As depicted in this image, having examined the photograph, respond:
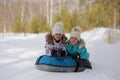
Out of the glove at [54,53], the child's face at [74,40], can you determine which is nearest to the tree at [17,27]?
the child's face at [74,40]

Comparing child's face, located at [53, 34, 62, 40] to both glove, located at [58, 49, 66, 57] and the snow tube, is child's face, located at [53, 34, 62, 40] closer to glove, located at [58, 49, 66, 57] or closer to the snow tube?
glove, located at [58, 49, 66, 57]

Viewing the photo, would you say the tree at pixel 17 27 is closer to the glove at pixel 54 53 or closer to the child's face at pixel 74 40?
the child's face at pixel 74 40

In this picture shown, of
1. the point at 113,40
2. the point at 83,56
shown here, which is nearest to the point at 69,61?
the point at 83,56

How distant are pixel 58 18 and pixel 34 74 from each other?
16.8 metres

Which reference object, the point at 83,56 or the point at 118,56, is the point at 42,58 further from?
the point at 118,56

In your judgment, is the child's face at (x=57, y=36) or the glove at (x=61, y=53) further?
the child's face at (x=57, y=36)

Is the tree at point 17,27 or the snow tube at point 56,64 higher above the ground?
the tree at point 17,27

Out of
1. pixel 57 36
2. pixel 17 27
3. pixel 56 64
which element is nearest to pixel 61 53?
pixel 56 64

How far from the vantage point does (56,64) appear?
4648 millimetres

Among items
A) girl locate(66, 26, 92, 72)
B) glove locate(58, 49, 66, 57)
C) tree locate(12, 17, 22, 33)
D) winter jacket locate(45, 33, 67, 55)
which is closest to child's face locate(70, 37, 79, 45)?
girl locate(66, 26, 92, 72)

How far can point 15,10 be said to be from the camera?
49.2 metres

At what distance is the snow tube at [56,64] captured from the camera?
463 centimetres

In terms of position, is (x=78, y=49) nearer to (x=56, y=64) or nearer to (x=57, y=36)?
(x=57, y=36)

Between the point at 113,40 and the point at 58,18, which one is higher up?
the point at 58,18
